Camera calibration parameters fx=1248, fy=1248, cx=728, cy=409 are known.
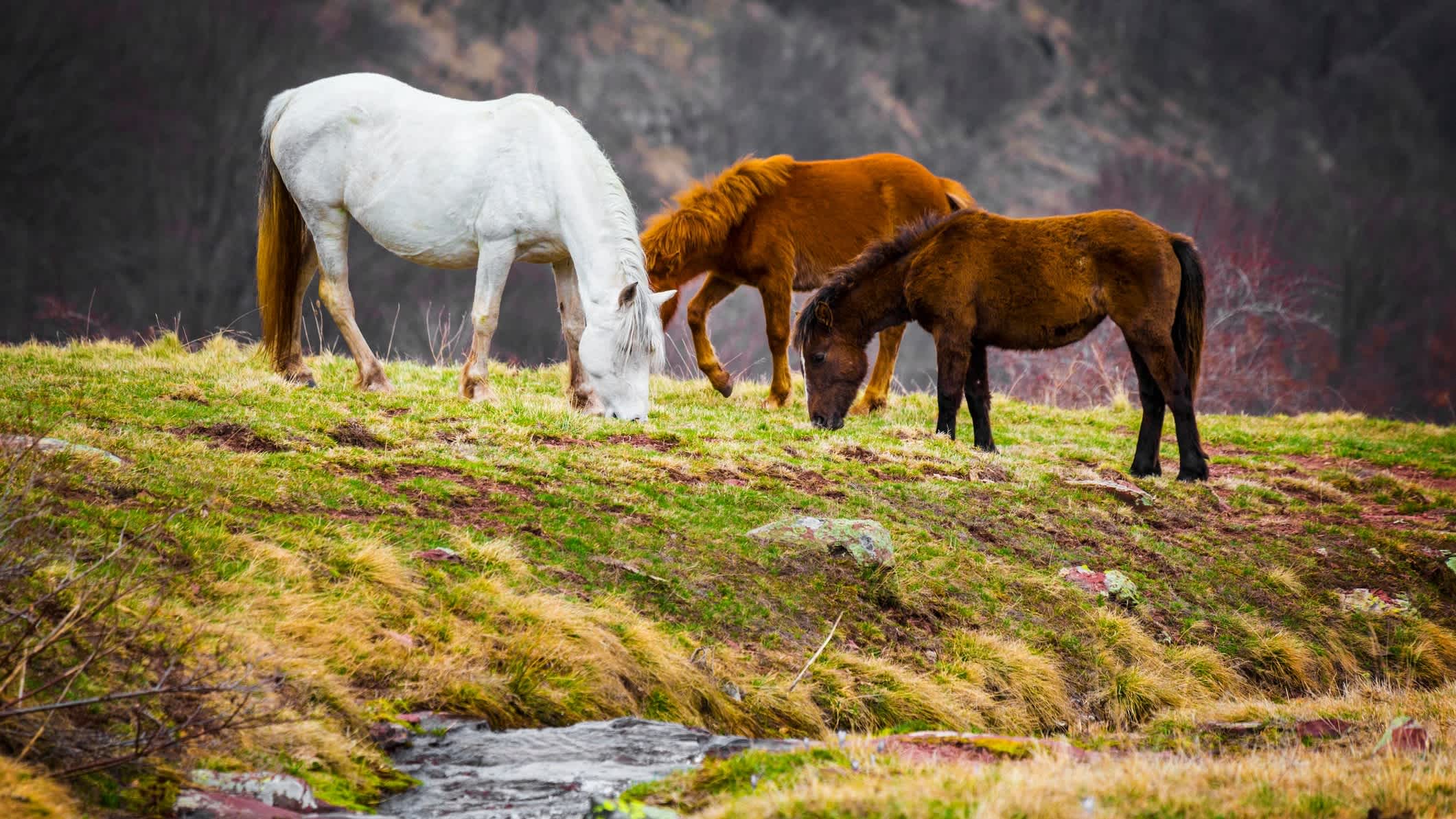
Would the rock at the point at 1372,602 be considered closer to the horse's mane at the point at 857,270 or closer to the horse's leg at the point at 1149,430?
the horse's leg at the point at 1149,430

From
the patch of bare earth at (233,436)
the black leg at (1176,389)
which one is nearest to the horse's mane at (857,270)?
the black leg at (1176,389)

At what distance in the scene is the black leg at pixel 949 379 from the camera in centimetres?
1012

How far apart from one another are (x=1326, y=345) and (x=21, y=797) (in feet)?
114

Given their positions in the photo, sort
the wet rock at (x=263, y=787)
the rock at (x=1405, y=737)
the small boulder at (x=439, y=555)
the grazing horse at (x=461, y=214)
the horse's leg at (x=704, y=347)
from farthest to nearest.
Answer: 1. the horse's leg at (x=704, y=347)
2. the grazing horse at (x=461, y=214)
3. the small boulder at (x=439, y=555)
4. the rock at (x=1405, y=737)
5. the wet rock at (x=263, y=787)

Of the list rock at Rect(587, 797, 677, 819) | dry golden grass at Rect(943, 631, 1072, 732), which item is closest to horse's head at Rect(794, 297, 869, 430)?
dry golden grass at Rect(943, 631, 1072, 732)

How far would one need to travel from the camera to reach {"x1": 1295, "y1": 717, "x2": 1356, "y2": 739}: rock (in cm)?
557

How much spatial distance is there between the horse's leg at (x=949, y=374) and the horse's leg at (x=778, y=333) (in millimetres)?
1737

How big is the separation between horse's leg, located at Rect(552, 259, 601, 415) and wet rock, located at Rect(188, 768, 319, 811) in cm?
596

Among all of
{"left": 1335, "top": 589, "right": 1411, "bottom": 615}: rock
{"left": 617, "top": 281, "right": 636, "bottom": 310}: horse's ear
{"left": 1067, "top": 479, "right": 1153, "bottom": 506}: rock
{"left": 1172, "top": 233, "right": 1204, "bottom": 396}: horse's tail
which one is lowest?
{"left": 1335, "top": 589, "right": 1411, "bottom": 615}: rock

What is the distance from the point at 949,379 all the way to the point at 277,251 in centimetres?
569

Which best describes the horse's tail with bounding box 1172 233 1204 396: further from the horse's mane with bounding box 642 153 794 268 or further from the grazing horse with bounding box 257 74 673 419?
the grazing horse with bounding box 257 74 673 419

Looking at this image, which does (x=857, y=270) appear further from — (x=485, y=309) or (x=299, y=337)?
(x=299, y=337)

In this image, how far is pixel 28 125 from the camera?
77.3 feet

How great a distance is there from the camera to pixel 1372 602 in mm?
8516
